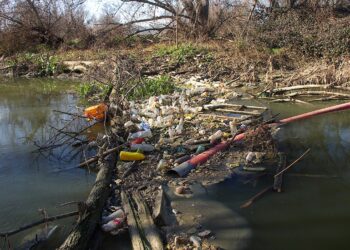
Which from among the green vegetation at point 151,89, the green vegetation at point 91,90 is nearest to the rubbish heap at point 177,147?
the green vegetation at point 151,89

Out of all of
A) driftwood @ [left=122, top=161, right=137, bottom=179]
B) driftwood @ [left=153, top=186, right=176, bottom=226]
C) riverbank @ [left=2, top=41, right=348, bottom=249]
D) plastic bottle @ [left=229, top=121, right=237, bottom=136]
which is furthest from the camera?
plastic bottle @ [left=229, top=121, right=237, bottom=136]

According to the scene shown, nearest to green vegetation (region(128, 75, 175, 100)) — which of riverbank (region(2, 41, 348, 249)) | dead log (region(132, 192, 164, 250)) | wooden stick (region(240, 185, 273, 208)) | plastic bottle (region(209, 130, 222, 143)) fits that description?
riverbank (region(2, 41, 348, 249))

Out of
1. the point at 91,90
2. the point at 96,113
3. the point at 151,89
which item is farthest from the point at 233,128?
the point at 91,90

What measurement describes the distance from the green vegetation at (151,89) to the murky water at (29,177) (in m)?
1.88

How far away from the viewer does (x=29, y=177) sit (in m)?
6.18

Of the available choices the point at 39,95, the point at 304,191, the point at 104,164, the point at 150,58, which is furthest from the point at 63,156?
the point at 150,58

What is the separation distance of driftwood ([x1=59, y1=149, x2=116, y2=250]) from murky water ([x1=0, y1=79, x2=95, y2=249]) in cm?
33

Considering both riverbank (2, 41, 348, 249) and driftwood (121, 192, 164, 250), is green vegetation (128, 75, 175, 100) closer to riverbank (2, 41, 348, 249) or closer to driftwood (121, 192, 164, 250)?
riverbank (2, 41, 348, 249)

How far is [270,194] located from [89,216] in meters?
2.24

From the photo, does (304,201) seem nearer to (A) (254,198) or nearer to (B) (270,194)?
(B) (270,194)

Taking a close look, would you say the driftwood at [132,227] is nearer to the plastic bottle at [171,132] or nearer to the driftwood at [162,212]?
the driftwood at [162,212]

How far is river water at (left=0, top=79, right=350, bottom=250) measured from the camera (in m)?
4.38

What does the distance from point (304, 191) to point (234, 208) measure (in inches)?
41.6

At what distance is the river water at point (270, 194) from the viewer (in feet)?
14.4
